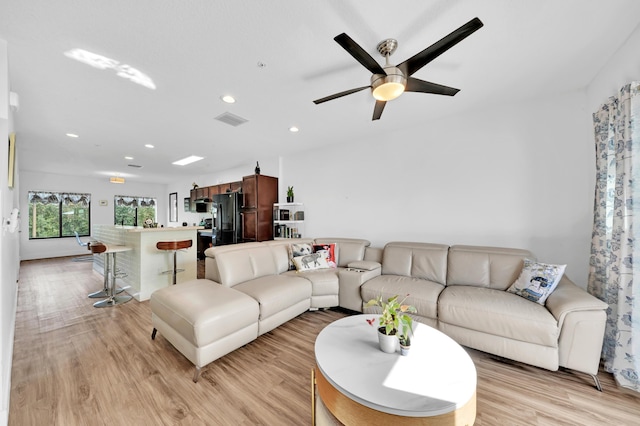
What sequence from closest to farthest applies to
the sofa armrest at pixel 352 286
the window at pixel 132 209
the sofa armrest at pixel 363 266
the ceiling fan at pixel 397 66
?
1. the ceiling fan at pixel 397 66
2. the sofa armrest at pixel 352 286
3. the sofa armrest at pixel 363 266
4. the window at pixel 132 209

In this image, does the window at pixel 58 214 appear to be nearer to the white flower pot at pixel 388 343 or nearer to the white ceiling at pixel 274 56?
the white ceiling at pixel 274 56

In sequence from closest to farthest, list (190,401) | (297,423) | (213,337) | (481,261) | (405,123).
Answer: (297,423), (190,401), (213,337), (481,261), (405,123)

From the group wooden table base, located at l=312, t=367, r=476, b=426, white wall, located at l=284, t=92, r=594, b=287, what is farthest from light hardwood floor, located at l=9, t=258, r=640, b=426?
white wall, located at l=284, t=92, r=594, b=287

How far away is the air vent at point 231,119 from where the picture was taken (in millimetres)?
3146

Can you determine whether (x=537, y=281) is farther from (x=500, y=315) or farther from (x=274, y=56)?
(x=274, y=56)

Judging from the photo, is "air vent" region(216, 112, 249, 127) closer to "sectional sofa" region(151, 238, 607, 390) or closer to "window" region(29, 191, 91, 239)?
"sectional sofa" region(151, 238, 607, 390)

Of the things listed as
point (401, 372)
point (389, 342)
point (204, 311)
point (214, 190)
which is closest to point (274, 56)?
point (204, 311)

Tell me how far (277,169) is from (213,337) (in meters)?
4.09

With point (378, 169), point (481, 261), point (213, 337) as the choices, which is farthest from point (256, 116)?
point (481, 261)

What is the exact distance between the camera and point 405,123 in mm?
3514

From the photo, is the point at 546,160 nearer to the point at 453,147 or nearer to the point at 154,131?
the point at 453,147

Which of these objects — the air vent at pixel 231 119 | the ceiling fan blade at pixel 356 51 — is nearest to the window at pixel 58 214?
the air vent at pixel 231 119

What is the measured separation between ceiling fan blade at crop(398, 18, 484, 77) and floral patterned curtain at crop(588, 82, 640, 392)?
1.51 metres

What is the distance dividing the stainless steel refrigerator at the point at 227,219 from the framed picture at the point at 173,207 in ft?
13.7
